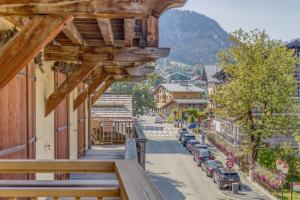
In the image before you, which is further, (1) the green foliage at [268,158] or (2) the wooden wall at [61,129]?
(1) the green foliage at [268,158]

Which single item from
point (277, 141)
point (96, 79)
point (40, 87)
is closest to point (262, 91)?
point (277, 141)

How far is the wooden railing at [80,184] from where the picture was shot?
234cm

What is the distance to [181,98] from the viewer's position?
231 ft

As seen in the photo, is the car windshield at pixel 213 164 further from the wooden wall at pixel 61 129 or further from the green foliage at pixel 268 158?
the wooden wall at pixel 61 129

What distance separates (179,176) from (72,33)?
20.3 meters

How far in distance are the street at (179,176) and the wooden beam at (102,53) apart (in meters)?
8.23

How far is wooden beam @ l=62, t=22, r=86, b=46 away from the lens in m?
4.89

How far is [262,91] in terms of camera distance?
2406cm

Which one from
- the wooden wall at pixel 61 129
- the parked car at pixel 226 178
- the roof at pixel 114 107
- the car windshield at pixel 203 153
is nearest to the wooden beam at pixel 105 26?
the wooden wall at pixel 61 129

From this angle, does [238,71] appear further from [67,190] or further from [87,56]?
[67,190]

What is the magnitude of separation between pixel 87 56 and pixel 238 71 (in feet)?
62.8

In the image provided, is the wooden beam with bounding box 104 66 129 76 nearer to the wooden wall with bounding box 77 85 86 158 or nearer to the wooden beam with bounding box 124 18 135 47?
the wooden wall with bounding box 77 85 86 158

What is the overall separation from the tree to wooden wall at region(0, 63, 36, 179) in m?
19.9

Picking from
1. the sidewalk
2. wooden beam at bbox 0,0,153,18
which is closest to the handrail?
wooden beam at bbox 0,0,153,18
